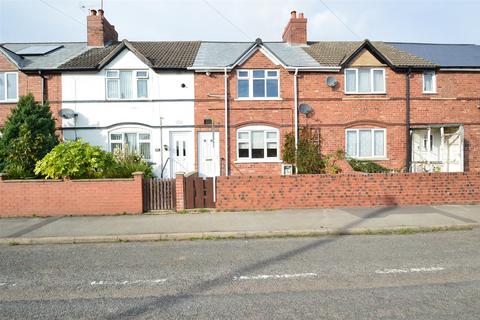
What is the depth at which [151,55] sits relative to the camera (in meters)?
15.4

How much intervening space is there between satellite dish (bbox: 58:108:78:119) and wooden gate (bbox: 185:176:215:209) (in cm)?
795

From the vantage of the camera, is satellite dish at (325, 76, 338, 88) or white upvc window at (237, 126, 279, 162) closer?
satellite dish at (325, 76, 338, 88)

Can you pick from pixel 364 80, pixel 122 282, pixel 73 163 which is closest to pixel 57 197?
pixel 73 163

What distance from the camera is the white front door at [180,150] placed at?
14523mm

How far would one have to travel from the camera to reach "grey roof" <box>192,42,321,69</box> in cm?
1472

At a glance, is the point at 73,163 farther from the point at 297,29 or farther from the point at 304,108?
the point at 297,29

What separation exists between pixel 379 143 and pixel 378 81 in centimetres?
298

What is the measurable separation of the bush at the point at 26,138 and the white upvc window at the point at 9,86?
97.7 inches

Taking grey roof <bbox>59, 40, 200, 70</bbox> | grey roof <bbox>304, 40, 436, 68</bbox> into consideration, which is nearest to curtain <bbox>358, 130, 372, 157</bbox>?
grey roof <bbox>304, 40, 436, 68</bbox>

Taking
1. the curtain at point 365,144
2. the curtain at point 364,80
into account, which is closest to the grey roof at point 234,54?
the curtain at point 364,80

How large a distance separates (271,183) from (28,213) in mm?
7301

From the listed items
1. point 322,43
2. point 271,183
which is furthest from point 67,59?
point 322,43

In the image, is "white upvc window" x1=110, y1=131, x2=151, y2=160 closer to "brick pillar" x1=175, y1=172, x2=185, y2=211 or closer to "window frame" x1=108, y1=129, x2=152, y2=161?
"window frame" x1=108, y1=129, x2=152, y2=161

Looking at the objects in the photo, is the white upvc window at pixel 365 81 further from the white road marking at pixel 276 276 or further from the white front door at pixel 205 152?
the white road marking at pixel 276 276
